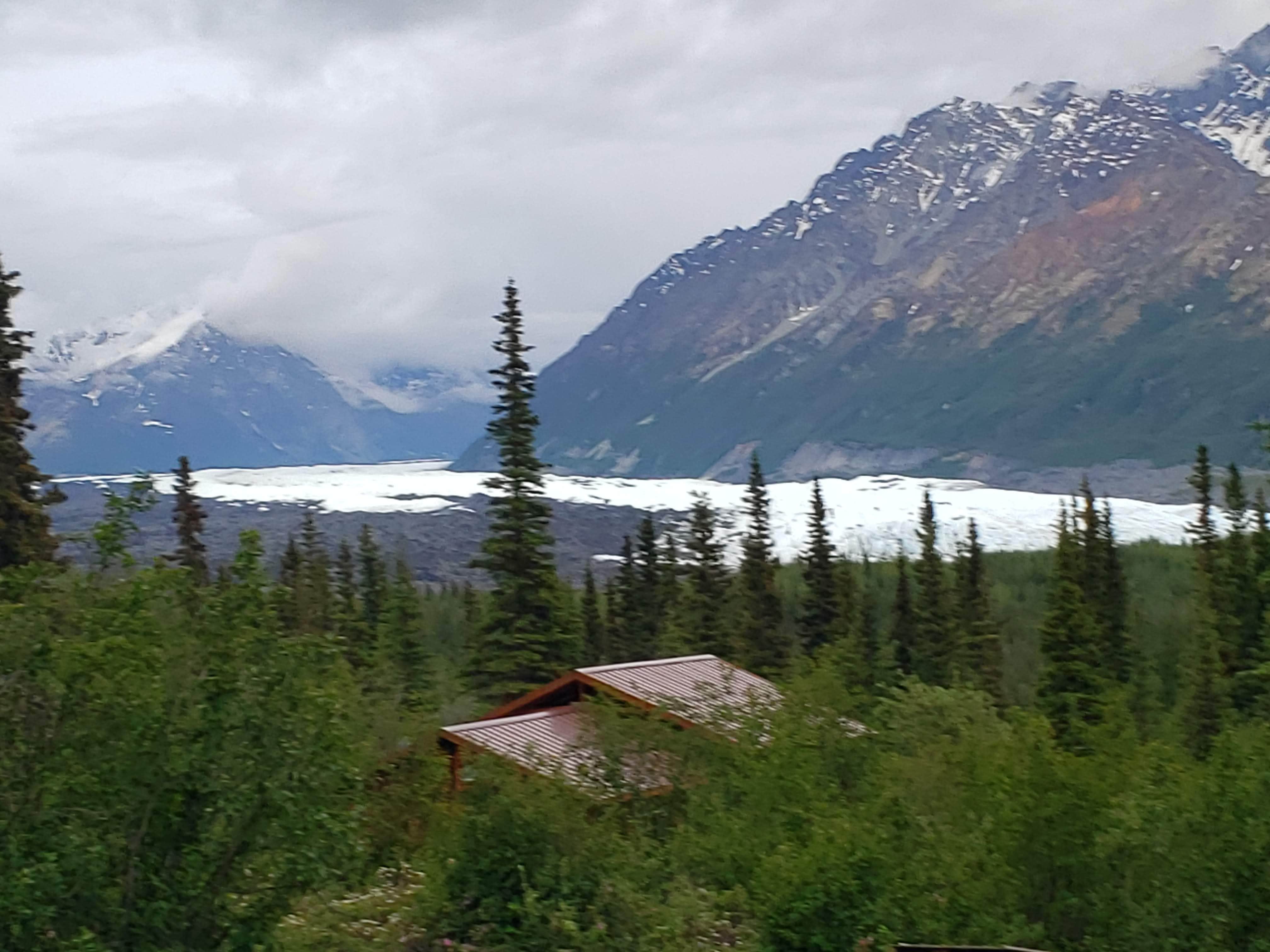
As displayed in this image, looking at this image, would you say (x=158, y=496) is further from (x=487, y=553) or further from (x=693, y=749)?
(x=487, y=553)

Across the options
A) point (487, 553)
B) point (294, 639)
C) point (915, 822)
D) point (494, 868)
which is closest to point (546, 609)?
point (487, 553)

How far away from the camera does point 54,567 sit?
15.5 m

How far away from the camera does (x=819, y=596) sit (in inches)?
2761

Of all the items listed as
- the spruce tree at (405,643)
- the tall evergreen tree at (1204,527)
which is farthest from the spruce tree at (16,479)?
the tall evergreen tree at (1204,527)

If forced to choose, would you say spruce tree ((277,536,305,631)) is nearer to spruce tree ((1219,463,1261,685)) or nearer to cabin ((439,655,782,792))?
cabin ((439,655,782,792))

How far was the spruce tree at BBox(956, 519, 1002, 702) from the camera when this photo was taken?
225ft

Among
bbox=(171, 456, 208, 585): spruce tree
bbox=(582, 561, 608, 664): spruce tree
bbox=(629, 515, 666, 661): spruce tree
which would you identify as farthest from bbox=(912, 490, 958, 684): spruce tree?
bbox=(171, 456, 208, 585): spruce tree

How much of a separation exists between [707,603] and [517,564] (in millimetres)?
18891

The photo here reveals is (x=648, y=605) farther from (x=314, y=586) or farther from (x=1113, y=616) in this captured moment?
(x=1113, y=616)

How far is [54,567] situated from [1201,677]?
57829 millimetres

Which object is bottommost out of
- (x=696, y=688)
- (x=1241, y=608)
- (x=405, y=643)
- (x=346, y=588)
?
(x=1241, y=608)

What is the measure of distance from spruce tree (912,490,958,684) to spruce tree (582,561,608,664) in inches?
585

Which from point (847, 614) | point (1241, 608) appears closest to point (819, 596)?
point (847, 614)

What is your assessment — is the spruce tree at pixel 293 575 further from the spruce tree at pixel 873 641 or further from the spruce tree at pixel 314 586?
the spruce tree at pixel 873 641
